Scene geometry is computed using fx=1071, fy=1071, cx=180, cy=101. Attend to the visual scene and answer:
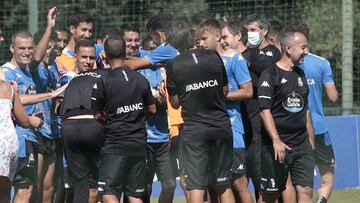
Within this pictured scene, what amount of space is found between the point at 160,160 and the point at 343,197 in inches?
163

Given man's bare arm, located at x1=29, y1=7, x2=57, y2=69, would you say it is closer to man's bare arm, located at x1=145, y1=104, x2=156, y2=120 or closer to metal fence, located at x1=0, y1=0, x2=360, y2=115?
man's bare arm, located at x1=145, y1=104, x2=156, y2=120

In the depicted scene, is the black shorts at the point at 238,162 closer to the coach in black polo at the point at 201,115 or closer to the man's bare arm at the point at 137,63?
the coach in black polo at the point at 201,115

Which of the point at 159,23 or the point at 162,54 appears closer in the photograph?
the point at 162,54

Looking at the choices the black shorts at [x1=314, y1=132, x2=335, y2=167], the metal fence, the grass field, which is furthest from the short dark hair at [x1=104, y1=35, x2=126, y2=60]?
A: the metal fence

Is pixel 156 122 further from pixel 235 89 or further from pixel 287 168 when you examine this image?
Answer: pixel 287 168

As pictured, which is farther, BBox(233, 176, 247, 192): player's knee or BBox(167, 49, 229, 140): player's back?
BBox(233, 176, 247, 192): player's knee

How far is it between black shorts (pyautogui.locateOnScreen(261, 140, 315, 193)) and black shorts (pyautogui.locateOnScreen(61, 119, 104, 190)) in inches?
72.7

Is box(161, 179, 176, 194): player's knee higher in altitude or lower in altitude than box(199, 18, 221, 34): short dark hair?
lower

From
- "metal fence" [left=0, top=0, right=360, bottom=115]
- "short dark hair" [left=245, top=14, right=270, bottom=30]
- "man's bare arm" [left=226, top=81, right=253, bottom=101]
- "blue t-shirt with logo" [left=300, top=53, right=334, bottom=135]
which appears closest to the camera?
"man's bare arm" [left=226, top=81, right=253, bottom=101]

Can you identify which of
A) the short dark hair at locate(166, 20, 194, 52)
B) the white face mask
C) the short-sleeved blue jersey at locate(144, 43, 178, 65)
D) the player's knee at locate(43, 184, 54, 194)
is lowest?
the player's knee at locate(43, 184, 54, 194)

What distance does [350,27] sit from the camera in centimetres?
1694

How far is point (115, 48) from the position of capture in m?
11.3

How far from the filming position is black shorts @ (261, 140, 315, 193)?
11.8 meters

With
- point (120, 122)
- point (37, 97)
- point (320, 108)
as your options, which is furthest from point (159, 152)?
point (320, 108)
